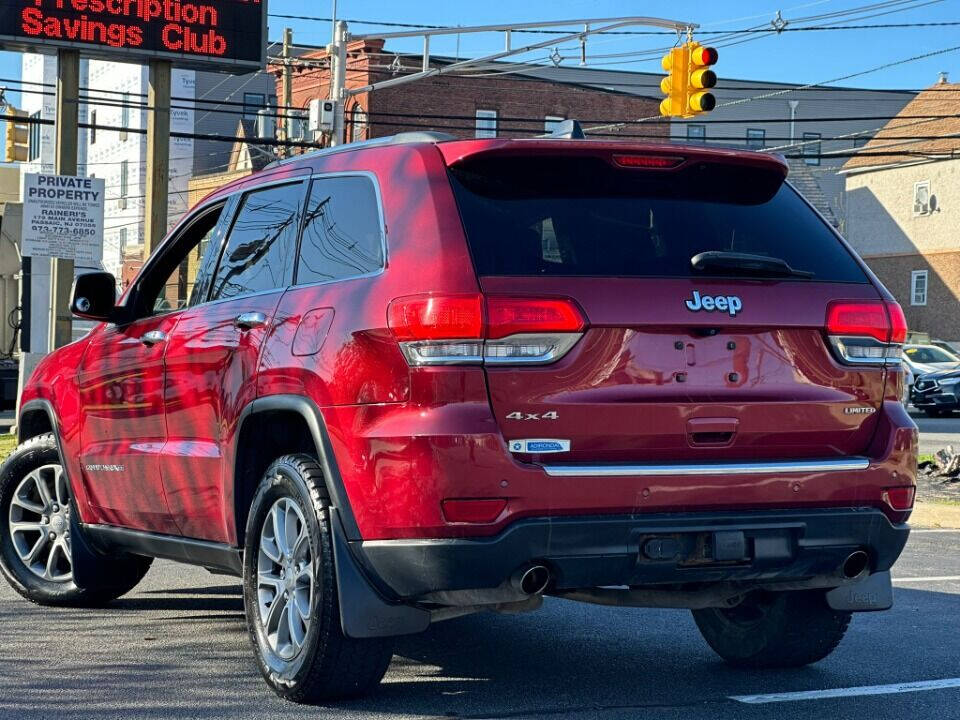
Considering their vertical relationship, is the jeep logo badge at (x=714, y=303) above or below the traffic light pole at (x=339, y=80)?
below

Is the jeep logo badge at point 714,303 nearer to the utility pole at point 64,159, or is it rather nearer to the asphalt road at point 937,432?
the utility pole at point 64,159

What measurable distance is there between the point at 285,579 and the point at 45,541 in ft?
8.39

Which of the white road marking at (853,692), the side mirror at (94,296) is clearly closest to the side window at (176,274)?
the side mirror at (94,296)

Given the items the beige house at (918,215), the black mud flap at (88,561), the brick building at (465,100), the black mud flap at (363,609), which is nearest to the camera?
the black mud flap at (363,609)

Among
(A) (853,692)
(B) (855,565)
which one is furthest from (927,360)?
(B) (855,565)

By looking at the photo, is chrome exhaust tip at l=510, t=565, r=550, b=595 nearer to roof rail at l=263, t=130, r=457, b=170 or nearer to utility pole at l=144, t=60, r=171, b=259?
roof rail at l=263, t=130, r=457, b=170

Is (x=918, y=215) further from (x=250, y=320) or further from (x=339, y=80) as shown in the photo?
(x=250, y=320)

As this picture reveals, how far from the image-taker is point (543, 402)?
15.5 feet

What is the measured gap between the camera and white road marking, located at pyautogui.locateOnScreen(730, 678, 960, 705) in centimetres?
546

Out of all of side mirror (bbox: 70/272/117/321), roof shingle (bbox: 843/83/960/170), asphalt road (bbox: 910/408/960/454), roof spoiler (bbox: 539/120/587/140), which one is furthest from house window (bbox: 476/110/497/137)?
roof spoiler (bbox: 539/120/587/140)

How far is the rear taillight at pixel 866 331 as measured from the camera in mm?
5184

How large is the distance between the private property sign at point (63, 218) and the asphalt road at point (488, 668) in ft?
33.9

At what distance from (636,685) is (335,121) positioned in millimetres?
22695

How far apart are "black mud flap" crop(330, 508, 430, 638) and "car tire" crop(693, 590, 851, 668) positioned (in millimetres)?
1536
